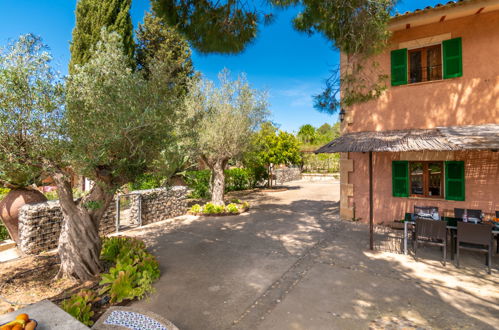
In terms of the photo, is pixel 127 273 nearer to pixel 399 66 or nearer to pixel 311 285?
pixel 311 285

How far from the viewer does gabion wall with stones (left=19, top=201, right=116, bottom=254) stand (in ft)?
20.5

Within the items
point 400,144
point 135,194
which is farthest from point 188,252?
point 400,144

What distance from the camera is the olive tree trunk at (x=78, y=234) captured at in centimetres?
479

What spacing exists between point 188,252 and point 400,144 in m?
6.22

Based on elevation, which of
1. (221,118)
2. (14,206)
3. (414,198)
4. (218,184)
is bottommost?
(414,198)

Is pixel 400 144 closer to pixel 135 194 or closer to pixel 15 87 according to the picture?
pixel 15 87

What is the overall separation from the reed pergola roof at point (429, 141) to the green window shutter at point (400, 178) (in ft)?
3.81

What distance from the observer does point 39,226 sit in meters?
6.44

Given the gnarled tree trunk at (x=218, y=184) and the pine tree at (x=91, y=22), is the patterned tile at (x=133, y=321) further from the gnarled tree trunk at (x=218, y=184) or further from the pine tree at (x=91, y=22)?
the pine tree at (x=91, y=22)

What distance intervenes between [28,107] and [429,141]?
8490 millimetres

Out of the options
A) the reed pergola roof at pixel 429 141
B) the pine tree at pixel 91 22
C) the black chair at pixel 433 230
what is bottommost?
the black chair at pixel 433 230

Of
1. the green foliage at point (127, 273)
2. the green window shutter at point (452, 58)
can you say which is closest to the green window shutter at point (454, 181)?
the green window shutter at point (452, 58)

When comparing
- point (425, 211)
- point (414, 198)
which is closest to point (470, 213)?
point (425, 211)

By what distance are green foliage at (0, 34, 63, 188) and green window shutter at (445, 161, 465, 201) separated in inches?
391
